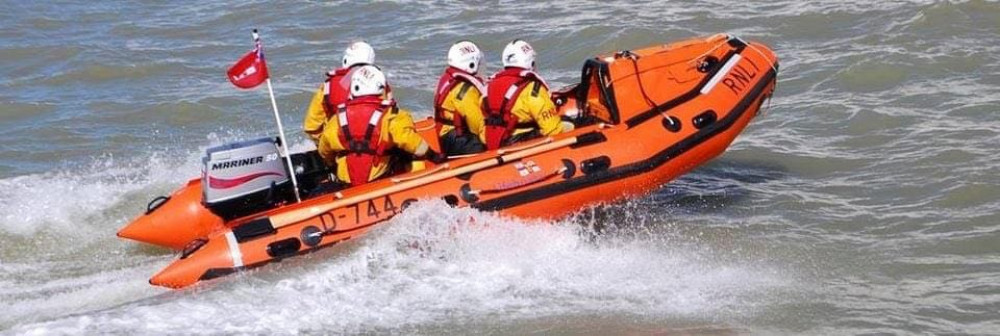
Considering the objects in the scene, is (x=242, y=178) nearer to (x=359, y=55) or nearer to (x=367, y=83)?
(x=367, y=83)

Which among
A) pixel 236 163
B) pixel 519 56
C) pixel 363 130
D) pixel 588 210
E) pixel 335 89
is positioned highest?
pixel 519 56

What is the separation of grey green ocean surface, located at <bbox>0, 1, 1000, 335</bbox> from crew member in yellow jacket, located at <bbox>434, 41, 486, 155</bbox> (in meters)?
0.71

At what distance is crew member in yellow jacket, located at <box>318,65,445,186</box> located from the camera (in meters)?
7.25

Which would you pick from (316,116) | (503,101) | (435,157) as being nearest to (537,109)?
(503,101)

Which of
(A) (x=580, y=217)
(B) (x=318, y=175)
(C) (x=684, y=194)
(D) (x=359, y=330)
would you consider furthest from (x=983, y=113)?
(D) (x=359, y=330)

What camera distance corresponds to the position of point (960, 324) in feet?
20.5

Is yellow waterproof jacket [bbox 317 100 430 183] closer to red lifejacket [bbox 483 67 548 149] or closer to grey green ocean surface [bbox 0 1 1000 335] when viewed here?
grey green ocean surface [bbox 0 1 1000 335]

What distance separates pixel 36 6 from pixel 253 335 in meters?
11.3

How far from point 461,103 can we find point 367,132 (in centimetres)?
78

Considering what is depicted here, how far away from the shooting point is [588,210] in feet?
25.6

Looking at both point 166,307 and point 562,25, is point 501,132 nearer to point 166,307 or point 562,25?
point 166,307

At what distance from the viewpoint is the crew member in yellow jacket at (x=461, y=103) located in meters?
7.82

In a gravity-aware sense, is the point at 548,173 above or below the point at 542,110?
below

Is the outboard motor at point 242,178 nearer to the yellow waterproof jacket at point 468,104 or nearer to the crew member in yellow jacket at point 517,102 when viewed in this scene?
the yellow waterproof jacket at point 468,104
